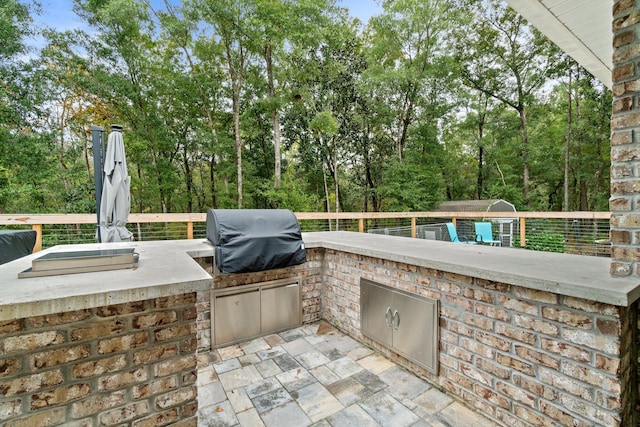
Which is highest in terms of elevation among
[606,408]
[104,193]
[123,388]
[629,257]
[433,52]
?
[433,52]

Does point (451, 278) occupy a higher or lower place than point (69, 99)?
lower

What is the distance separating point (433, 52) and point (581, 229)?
9678mm

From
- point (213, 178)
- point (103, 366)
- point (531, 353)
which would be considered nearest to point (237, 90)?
point (213, 178)

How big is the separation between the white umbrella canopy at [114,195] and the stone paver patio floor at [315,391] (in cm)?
159

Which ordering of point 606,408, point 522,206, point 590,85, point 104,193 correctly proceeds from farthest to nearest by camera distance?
point 522,206 < point 590,85 < point 104,193 < point 606,408

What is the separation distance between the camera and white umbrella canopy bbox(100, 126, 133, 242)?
118 inches

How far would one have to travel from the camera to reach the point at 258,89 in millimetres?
12062

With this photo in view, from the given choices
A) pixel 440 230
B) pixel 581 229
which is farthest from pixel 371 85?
pixel 581 229

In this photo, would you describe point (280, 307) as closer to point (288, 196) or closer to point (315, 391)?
point (315, 391)

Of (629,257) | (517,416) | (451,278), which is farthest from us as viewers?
(451,278)

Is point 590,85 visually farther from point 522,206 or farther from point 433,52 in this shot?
point 433,52

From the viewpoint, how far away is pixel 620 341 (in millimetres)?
1454

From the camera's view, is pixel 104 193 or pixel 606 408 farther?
pixel 104 193

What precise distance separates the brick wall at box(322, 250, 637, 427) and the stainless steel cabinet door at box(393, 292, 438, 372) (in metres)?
0.06
